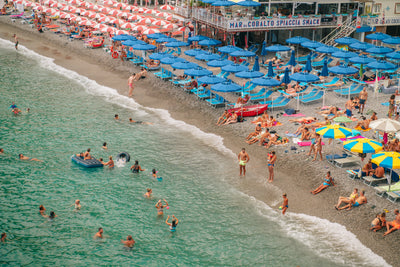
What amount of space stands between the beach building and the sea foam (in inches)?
488

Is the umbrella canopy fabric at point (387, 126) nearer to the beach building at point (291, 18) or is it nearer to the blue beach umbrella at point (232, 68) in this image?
the blue beach umbrella at point (232, 68)

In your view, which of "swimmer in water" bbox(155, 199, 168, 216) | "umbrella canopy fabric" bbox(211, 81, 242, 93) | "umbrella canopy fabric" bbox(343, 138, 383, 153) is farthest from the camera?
"umbrella canopy fabric" bbox(211, 81, 242, 93)

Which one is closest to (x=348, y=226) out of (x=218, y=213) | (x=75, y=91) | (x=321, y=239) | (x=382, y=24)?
(x=321, y=239)

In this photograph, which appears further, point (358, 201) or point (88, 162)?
point (88, 162)

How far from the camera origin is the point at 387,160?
65.6 ft

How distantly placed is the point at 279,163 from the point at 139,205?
7.76 meters

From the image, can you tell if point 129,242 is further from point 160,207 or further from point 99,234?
point 160,207

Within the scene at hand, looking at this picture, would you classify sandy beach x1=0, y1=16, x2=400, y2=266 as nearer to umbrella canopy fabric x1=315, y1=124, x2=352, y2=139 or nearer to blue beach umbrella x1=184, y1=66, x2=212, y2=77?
umbrella canopy fabric x1=315, y1=124, x2=352, y2=139

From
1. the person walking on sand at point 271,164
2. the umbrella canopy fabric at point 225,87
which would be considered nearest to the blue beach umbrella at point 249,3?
the umbrella canopy fabric at point 225,87

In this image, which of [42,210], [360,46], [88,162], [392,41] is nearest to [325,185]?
[88,162]

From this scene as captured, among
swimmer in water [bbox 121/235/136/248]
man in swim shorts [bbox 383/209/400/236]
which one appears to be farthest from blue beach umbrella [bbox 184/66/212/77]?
man in swim shorts [bbox 383/209/400/236]

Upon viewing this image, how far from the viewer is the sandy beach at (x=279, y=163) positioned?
19.7 m

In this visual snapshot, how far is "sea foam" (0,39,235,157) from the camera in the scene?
1129 inches

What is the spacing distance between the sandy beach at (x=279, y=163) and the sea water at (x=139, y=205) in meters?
0.58
